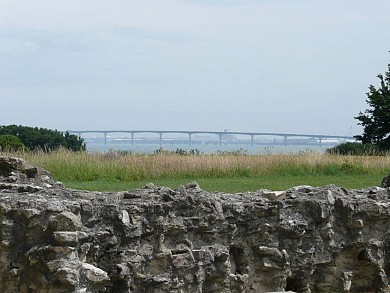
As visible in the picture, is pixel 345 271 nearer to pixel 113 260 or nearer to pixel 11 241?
pixel 113 260

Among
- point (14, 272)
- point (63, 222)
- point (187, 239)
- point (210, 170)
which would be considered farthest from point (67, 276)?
point (210, 170)

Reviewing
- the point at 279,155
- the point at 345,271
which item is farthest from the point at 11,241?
the point at 279,155

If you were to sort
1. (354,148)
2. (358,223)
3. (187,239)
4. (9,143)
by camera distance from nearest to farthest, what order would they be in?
1. (187,239)
2. (358,223)
3. (9,143)
4. (354,148)

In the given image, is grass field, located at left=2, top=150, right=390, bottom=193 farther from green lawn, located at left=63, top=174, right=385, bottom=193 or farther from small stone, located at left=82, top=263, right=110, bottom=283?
small stone, located at left=82, top=263, right=110, bottom=283

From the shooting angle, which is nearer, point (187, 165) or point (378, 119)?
point (187, 165)

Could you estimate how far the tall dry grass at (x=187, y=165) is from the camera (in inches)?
822

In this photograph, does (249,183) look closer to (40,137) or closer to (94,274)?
(94,274)

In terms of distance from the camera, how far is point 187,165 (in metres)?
22.2

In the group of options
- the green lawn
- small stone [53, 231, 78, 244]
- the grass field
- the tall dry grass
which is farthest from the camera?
the tall dry grass

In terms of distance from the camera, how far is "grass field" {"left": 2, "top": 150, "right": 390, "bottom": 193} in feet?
65.0

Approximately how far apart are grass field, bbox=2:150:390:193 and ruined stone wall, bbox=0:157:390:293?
8499 millimetres

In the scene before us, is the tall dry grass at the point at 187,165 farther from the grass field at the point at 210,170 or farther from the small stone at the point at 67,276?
the small stone at the point at 67,276

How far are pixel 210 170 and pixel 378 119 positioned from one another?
19.0 meters

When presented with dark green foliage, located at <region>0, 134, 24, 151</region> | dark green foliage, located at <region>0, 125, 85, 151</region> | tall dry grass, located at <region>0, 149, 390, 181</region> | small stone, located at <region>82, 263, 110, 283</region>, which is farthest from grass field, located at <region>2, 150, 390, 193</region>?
dark green foliage, located at <region>0, 125, 85, 151</region>
